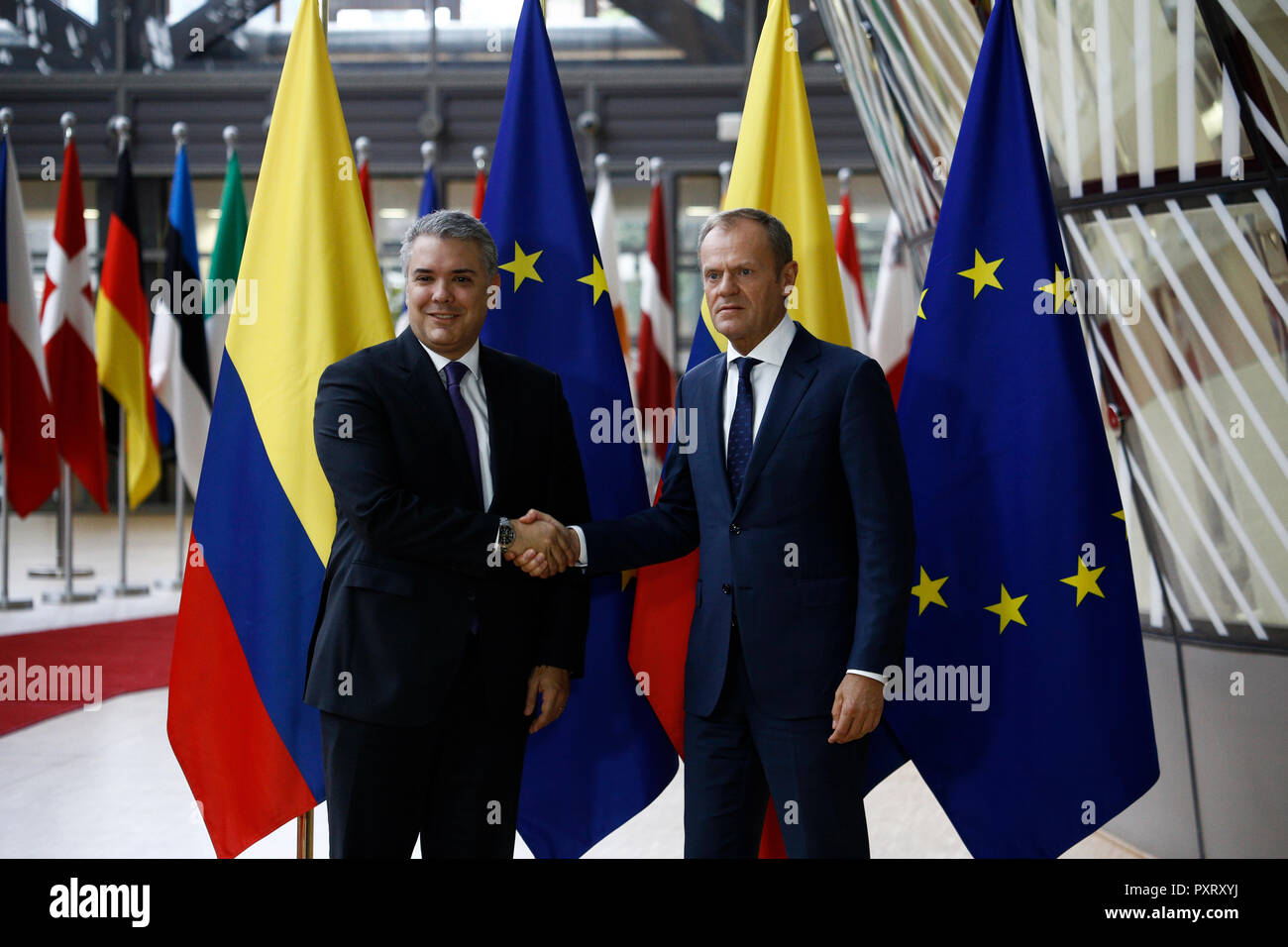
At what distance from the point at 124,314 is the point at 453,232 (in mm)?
6012

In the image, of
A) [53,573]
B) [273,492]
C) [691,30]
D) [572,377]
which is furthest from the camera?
[691,30]

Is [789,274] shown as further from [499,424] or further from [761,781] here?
[761,781]

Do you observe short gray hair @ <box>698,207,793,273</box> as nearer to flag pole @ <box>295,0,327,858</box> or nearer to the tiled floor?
flag pole @ <box>295,0,327,858</box>

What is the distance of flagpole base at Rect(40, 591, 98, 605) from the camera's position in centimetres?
830

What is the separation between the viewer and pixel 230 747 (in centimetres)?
283

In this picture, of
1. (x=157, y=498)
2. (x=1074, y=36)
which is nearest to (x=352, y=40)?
(x=157, y=498)

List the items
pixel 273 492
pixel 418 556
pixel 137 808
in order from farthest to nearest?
1. pixel 137 808
2. pixel 273 492
3. pixel 418 556

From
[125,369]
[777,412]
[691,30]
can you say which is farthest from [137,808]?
[691,30]

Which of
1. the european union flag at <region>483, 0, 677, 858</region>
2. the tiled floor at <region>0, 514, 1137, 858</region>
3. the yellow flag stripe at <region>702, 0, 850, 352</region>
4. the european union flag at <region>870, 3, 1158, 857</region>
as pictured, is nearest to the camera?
the european union flag at <region>870, 3, 1158, 857</region>

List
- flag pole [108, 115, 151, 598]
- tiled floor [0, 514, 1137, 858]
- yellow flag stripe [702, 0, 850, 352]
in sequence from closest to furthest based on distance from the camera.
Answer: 1. yellow flag stripe [702, 0, 850, 352]
2. tiled floor [0, 514, 1137, 858]
3. flag pole [108, 115, 151, 598]

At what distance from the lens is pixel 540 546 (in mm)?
2293

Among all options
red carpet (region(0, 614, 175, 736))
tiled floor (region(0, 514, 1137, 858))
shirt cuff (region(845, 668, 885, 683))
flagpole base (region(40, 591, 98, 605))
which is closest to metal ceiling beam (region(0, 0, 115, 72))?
flagpole base (region(40, 591, 98, 605))
